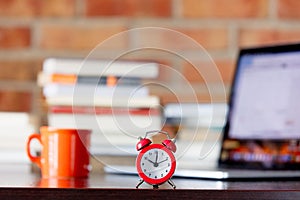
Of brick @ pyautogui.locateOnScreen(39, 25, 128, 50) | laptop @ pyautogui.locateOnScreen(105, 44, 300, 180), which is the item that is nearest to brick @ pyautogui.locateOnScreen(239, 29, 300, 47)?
laptop @ pyautogui.locateOnScreen(105, 44, 300, 180)

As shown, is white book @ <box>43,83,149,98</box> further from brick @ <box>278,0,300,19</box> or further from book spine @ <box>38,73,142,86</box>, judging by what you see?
brick @ <box>278,0,300,19</box>

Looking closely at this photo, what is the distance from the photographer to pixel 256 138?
4.20 ft

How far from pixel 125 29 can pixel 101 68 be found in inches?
7.8

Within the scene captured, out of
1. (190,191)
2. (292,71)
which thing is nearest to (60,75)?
(292,71)

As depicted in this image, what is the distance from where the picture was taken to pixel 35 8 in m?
1.46

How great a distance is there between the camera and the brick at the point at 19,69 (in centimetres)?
146

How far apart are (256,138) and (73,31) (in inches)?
18.7

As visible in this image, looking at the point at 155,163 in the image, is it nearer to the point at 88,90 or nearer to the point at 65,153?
the point at 65,153

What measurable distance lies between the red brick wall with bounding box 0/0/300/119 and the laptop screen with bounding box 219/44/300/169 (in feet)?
0.46

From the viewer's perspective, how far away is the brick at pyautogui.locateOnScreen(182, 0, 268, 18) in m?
1.48

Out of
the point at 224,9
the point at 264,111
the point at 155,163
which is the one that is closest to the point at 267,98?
the point at 264,111

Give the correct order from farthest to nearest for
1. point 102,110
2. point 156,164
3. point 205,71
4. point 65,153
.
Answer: point 205,71 → point 102,110 → point 65,153 → point 156,164

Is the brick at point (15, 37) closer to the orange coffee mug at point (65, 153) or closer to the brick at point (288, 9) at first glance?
the orange coffee mug at point (65, 153)

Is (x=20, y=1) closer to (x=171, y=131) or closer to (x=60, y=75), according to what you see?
(x=60, y=75)
